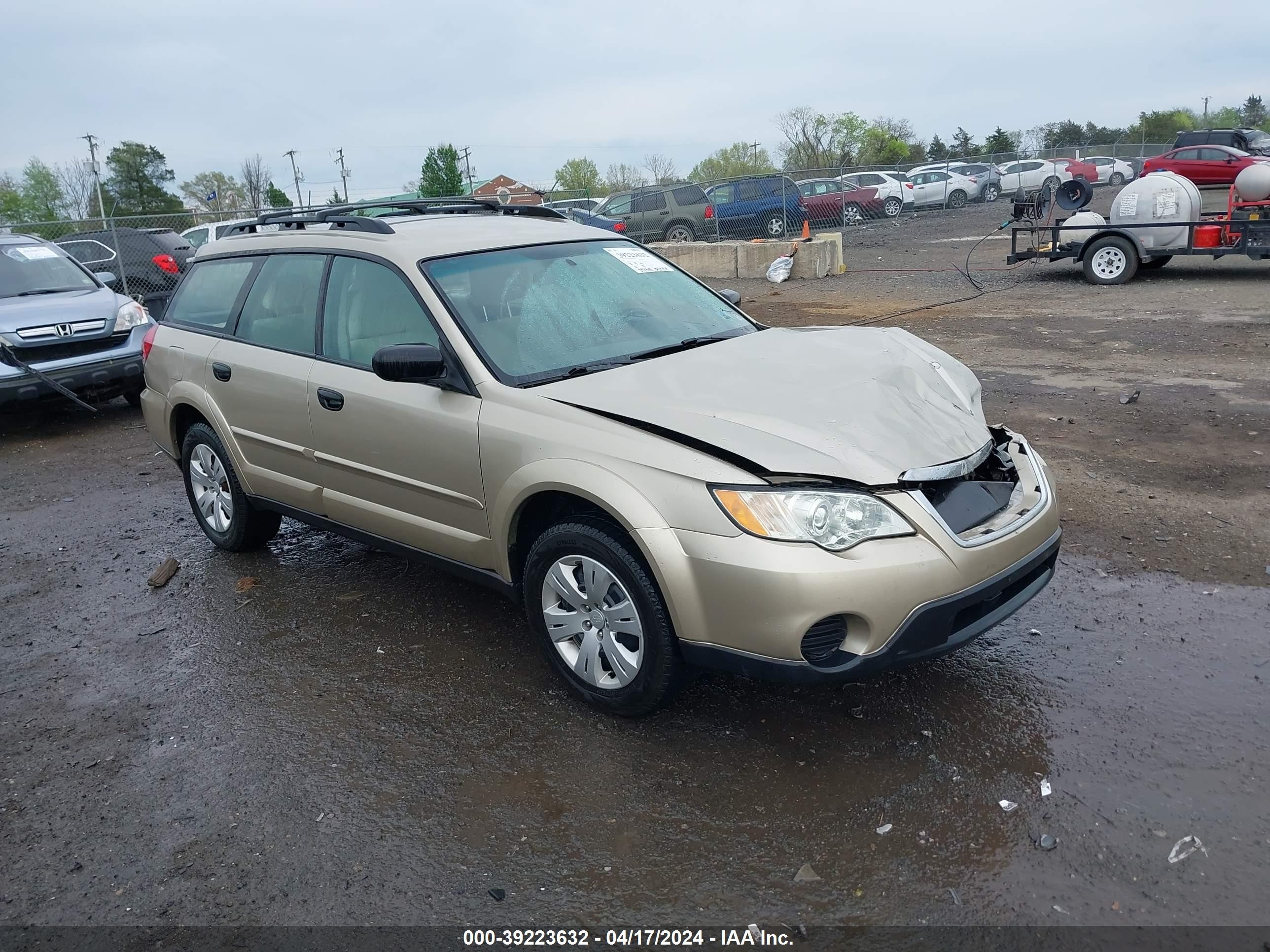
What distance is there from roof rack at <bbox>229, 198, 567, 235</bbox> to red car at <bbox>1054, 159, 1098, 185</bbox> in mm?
32844

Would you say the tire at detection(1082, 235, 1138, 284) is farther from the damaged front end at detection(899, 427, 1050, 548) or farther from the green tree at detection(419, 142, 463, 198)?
the green tree at detection(419, 142, 463, 198)

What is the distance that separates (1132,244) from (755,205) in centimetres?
1104

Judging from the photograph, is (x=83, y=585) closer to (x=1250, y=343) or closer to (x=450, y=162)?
(x=1250, y=343)

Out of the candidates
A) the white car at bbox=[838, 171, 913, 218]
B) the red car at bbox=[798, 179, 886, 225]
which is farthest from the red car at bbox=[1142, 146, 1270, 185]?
the red car at bbox=[798, 179, 886, 225]

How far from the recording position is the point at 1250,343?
32.3 feet

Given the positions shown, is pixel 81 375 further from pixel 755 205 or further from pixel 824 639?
pixel 755 205

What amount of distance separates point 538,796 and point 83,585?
3624mm

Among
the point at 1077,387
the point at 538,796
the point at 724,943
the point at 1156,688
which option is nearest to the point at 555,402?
the point at 538,796

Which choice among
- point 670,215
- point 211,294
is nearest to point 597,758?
point 211,294

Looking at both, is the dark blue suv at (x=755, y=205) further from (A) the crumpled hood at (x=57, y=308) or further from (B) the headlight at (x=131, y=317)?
(A) the crumpled hood at (x=57, y=308)

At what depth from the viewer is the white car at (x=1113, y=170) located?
3594cm

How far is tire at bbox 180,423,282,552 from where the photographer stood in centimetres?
550

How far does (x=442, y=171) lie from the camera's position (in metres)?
58.1

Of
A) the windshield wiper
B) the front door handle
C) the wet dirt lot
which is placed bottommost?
the wet dirt lot
